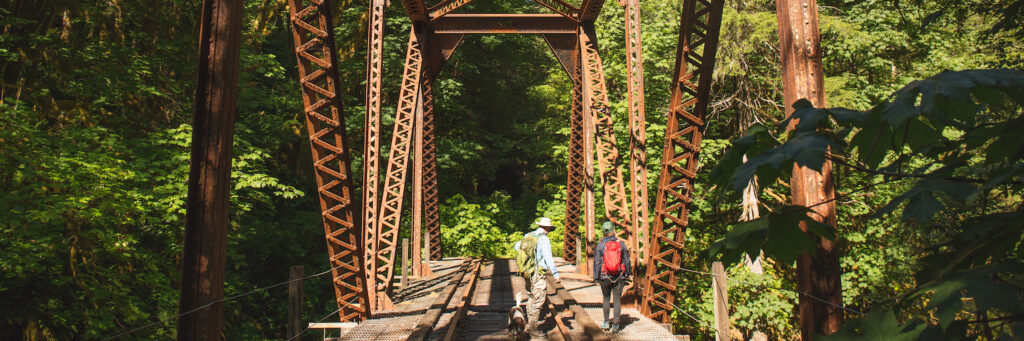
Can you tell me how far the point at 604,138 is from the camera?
13.0 metres

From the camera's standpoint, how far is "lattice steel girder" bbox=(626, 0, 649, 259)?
9.38m

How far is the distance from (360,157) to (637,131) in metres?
15.6

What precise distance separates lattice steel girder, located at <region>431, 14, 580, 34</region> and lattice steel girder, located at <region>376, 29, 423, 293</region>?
2.25 meters

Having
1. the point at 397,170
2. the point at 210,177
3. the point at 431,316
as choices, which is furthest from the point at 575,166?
the point at 210,177

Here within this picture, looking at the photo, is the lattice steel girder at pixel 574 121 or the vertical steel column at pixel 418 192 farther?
the lattice steel girder at pixel 574 121

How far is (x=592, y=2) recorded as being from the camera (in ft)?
45.6

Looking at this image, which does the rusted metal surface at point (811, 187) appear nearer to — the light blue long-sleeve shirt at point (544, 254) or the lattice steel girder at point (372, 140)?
the light blue long-sleeve shirt at point (544, 254)

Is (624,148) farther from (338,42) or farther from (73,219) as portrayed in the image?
(73,219)

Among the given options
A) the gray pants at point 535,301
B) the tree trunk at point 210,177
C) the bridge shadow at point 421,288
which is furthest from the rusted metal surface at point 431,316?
the tree trunk at point 210,177

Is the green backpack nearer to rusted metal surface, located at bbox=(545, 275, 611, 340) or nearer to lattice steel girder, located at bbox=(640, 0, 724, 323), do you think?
rusted metal surface, located at bbox=(545, 275, 611, 340)

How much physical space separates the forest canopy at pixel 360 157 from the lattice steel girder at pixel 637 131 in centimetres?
191

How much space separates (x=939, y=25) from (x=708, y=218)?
8931 mm

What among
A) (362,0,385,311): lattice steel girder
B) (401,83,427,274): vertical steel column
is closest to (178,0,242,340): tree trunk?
(362,0,385,311): lattice steel girder

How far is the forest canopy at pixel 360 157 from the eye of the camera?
1544 mm
